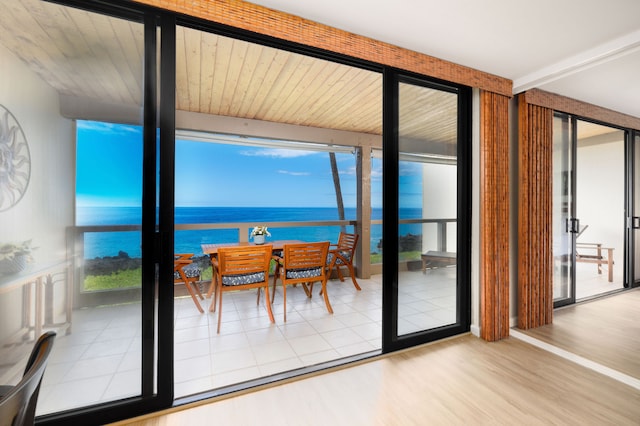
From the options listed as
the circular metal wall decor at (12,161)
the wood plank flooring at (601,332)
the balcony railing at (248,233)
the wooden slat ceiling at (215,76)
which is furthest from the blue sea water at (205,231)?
the wood plank flooring at (601,332)

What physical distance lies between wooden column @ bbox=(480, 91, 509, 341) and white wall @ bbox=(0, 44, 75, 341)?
308cm

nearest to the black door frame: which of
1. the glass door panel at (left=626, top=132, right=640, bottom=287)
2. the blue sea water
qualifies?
the blue sea water

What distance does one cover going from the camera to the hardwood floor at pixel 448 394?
166cm

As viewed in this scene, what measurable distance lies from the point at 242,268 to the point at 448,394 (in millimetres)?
2059

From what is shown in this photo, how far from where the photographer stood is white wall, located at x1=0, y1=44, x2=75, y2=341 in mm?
1427

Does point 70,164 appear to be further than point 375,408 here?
No

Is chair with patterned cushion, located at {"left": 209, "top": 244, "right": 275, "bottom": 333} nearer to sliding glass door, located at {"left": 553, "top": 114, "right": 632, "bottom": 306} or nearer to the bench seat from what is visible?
the bench seat

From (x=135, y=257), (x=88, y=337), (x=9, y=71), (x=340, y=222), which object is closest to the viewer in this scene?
(x=9, y=71)

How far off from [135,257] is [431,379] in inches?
83.5

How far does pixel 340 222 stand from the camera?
527 centimetres

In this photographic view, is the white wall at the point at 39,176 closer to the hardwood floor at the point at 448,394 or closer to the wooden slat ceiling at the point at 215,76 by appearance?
the wooden slat ceiling at the point at 215,76

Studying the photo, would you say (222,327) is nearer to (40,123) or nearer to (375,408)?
(375,408)

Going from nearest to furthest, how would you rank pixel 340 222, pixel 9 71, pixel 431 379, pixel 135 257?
pixel 9 71 < pixel 135 257 < pixel 431 379 < pixel 340 222

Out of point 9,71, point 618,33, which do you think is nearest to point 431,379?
point 618,33
